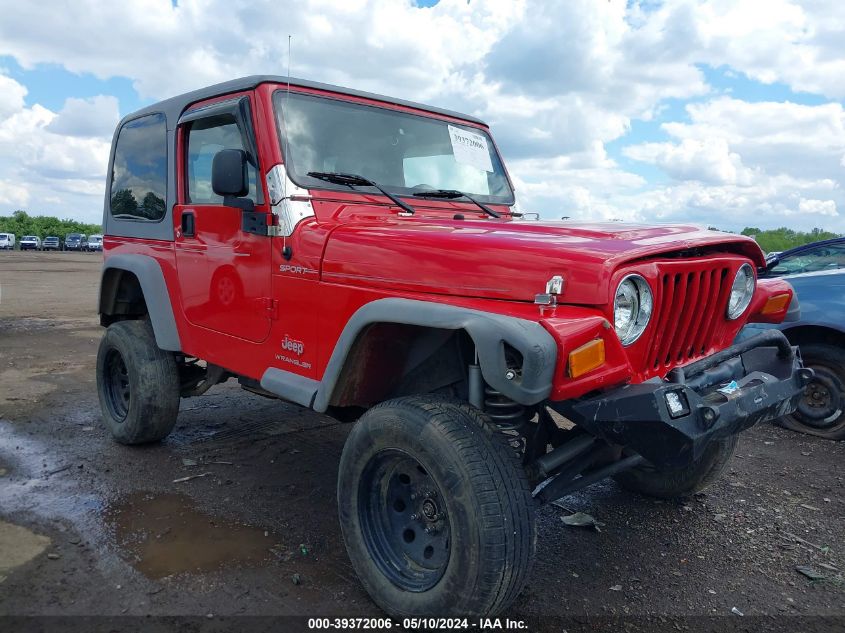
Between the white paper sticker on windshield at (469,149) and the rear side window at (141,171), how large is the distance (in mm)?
1830

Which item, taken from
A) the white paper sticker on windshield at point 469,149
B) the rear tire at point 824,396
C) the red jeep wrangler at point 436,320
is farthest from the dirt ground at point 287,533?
the white paper sticker on windshield at point 469,149

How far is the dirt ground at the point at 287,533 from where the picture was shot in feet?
9.31

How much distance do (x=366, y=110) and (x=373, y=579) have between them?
2.44 metres

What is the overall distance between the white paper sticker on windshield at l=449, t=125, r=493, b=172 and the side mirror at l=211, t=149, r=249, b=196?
1.36m

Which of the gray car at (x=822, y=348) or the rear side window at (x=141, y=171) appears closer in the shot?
the rear side window at (x=141, y=171)

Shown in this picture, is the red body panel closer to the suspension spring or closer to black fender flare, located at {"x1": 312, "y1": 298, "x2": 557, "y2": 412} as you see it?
black fender flare, located at {"x1": 312, "y1": 298, "x2": 557, "y2": 412}

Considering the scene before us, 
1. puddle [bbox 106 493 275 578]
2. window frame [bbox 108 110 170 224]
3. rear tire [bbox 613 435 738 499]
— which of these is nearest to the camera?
puddle [bbox 106 493 275 578]

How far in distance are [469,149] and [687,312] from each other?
1913mm

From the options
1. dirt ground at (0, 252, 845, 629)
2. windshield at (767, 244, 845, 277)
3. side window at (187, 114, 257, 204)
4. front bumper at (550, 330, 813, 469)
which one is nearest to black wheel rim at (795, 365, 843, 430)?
dirt ground at (0, 252, 845, 629)

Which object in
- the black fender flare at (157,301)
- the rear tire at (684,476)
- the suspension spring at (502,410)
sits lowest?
the rear tire at (684,476)

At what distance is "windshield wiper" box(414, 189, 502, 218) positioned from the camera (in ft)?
12.1

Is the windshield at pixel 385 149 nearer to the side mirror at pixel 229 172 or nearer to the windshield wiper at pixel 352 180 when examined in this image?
the windshield wiper at pixel 352 180

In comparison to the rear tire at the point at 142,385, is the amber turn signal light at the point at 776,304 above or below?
above

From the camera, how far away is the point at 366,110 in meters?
3.72
